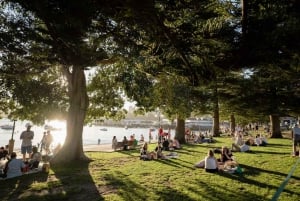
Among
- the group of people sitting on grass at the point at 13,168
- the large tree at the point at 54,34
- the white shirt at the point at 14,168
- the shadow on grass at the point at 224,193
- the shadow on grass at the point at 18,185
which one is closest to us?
the large tree at the point at 54,34

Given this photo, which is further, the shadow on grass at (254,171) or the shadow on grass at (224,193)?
the shadow on grass at (254,171)

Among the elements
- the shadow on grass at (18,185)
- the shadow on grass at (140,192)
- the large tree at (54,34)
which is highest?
the large tree at (54,34)

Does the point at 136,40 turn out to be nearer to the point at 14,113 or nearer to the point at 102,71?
the point at 102,71

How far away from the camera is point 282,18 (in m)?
6.59

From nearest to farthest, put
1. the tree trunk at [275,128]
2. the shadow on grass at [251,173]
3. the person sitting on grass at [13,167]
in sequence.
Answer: the shadow on grass at [251,173] < the person sitting on grass at [13,167] < the tree trunk at [275,128]

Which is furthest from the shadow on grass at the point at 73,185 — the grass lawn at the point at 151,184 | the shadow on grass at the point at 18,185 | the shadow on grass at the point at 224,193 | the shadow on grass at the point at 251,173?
the shadow on grass at the point at 251,173

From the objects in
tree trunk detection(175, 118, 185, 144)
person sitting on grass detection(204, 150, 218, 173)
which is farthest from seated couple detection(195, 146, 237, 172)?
A: tree trunk detection(175, 118, 185, 144)

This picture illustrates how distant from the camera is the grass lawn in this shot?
356 inches

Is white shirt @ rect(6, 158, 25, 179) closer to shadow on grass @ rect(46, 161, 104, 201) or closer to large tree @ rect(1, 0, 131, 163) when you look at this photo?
shadow on grass @ rect(46, 161, 104, 201)

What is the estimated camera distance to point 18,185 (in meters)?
10.9

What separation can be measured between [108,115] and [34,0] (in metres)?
17.3

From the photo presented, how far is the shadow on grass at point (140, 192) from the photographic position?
8.83 metres

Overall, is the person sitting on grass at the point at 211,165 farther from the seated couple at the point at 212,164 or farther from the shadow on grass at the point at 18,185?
the shadow on grass at the point at 18,185

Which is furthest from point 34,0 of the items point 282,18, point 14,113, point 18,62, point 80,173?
point 14,113
